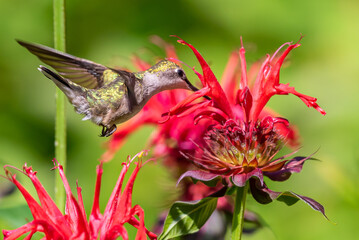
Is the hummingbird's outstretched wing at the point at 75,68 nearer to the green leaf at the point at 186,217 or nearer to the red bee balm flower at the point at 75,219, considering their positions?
the red bee balm flower at the point at 75,219

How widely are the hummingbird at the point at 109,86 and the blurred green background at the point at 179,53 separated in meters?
0.94

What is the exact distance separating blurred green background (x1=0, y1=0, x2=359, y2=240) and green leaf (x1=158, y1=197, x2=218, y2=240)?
3.83ft

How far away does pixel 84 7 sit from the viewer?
2.50 metres

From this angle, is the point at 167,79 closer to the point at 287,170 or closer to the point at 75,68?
the point at 75,68

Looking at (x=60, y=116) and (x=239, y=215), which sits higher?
(x=60, y=116)

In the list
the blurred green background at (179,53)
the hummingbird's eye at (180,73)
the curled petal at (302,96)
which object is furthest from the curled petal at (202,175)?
the blurred green background at (179,53)

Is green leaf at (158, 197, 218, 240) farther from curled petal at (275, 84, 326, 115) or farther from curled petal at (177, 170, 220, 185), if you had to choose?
curled petal at (275, 84, 326, 115)

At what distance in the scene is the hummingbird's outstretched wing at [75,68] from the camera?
3.10 feet

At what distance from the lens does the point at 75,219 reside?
2.94ft

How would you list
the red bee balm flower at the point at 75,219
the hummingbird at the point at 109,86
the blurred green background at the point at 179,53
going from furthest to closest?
the blurred green background at the point at 179,53 → the hummingbird at the point at 109,86 → the red bee balm flower at the point at 75,219

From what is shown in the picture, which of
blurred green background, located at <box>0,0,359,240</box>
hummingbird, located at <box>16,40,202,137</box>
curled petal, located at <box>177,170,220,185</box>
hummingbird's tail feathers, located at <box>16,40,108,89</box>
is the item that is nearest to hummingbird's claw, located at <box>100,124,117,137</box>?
hummingbird, located at <box>16,40,202,137</box>

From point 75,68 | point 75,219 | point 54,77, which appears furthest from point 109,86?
point 75,219

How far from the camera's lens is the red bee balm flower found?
0.84 m

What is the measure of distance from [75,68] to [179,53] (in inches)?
50.1
